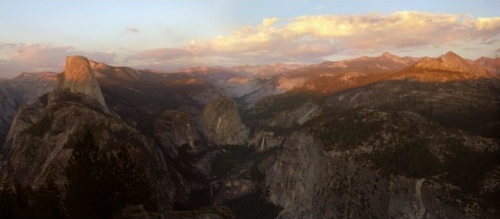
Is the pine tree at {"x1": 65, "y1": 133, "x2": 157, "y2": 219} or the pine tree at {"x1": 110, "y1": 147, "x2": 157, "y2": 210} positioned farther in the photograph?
the pine tree at {"x1": 110, "y1": 147, "x2": 157, "y2": 210}

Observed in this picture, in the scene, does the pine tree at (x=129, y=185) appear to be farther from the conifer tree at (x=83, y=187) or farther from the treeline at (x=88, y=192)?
the conifer tree at (x=83, y=187)

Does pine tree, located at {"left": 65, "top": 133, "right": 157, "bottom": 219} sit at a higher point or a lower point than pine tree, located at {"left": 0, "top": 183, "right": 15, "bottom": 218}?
higher

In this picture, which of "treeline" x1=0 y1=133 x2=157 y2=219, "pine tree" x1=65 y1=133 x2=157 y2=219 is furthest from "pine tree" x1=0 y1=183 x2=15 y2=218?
"pine tree" x1=65 y1=133 x2=157 y2=219

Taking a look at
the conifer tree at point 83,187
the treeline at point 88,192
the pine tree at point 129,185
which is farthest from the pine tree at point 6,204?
the pine tree at point 129,185

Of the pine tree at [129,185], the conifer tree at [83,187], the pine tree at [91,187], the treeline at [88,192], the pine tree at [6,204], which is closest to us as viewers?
the conifer tree at [83,187]

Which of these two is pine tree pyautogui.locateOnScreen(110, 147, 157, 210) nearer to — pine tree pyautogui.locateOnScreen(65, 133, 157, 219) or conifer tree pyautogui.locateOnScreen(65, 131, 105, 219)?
pine tree pyautogui.locateOnScreen(65, 133, 157, 219)

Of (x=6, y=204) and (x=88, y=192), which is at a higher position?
(x=88, y=192)

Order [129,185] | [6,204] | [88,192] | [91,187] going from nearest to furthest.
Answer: [88,192]
[91,187]
[6,204]
[129,185]

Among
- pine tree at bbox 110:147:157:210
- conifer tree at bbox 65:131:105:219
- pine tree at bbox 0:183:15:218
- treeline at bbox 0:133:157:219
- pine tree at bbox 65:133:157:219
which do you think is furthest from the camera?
pine tree at bbox 110:147:157:210

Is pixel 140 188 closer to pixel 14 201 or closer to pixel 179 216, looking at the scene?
pixel 14 201

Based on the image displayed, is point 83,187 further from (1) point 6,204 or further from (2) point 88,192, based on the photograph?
(1) point 6,204

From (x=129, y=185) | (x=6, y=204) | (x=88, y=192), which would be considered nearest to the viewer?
(x=88, y=192)

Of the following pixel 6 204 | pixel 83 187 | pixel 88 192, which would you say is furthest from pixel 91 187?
pixel 6 204
